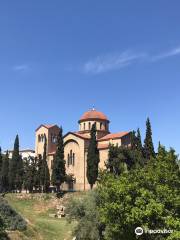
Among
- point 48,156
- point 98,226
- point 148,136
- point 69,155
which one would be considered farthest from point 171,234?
point 48,156

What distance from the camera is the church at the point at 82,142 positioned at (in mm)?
73438

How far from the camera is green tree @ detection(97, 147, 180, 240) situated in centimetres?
2403

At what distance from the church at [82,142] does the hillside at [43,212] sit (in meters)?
7.36

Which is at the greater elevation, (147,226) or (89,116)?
(89,116)

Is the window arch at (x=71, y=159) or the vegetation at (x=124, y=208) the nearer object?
the vegetation at (x=124, y=208)

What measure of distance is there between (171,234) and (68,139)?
55.5 meters

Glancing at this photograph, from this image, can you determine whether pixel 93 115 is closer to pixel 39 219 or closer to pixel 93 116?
pixel 93 116

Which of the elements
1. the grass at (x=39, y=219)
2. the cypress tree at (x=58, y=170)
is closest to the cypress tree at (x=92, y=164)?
the cypress tree at (x=58, y=170)

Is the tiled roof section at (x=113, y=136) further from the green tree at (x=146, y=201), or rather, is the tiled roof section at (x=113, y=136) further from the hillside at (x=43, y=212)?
the green tree at (x=146, y=201)

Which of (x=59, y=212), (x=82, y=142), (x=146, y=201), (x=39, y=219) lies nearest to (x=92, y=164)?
(x=82, y=142)

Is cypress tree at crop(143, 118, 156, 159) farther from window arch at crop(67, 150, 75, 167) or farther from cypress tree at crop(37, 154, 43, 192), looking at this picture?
cypress tree at crop(37, 154, 43, 192)

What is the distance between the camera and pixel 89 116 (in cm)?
8150

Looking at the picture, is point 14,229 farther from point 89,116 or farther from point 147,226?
point 89,116

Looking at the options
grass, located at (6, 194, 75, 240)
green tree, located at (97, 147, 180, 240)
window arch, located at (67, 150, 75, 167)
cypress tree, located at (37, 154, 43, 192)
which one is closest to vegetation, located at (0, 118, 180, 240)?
green tree, located at (97, 147, 180, 240)
